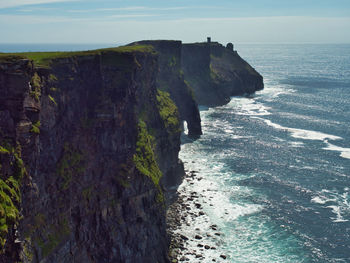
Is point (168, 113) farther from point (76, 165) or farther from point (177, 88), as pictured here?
point (76, 165)

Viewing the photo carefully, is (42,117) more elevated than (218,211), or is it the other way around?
(42,117)

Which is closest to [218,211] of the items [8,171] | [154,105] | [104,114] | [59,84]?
[154,105]

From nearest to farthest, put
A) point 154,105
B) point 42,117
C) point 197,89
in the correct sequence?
point 42,117 → point 154,105 → point 197,89

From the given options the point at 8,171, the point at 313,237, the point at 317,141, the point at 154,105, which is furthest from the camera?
the point at 317,141

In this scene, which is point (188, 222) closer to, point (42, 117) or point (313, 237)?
point (313, 237)

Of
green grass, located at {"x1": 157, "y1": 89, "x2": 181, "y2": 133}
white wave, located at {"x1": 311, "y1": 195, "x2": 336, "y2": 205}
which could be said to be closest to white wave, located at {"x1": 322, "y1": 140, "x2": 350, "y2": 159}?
white wave, located at {"x1": 311, "y1": 195, "x2": 336, "y2": 205}

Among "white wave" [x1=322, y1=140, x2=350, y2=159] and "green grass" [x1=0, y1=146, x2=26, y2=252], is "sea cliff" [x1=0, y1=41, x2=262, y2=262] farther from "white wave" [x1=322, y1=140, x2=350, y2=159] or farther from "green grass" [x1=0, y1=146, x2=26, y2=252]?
"white wave" [x1=322, y1=140, x2=350, y2=159]
